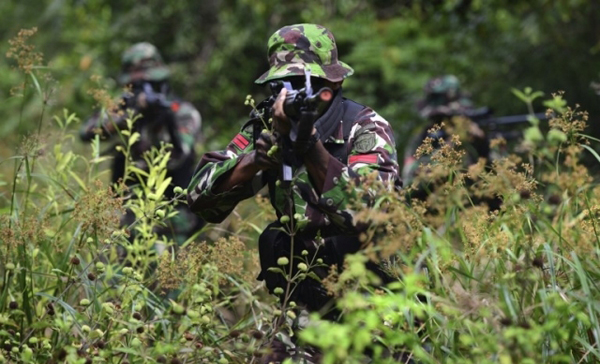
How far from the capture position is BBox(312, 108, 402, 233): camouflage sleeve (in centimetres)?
368

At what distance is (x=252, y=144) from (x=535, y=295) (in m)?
1.20

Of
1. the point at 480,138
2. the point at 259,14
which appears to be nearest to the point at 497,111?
the point at 480,138

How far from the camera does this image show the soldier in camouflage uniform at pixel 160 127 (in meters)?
7.50

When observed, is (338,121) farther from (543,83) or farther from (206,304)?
(543,83)

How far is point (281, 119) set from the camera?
11.9 ft

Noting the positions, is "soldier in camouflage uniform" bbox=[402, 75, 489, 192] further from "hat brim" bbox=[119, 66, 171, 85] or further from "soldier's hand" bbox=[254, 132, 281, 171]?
"soldier's hand" bbox=[254, 132, 281, 171]

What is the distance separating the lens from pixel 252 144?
161 inches

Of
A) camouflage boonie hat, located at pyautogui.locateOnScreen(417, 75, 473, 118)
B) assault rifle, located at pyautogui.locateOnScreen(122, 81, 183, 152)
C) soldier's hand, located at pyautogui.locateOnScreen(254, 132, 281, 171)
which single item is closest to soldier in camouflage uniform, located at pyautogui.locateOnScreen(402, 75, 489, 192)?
camouflage boonie hat, located at pyautogui.locateOnScreen(417, 75, 473, 118)

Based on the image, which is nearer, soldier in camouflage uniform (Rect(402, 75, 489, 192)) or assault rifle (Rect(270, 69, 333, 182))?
assault rifle (Rect(270, 69, 333, 182))

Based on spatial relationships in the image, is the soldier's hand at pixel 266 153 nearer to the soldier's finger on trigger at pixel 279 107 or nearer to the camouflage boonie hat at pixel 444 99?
the soldier's finger on trigger at pixel 279 107

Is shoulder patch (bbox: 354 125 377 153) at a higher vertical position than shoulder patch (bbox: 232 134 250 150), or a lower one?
higher

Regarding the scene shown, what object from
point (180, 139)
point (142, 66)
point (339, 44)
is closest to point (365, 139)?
point (180, 139)

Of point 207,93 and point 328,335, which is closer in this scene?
point 328,335

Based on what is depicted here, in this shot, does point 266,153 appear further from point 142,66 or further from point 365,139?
point 142,66
